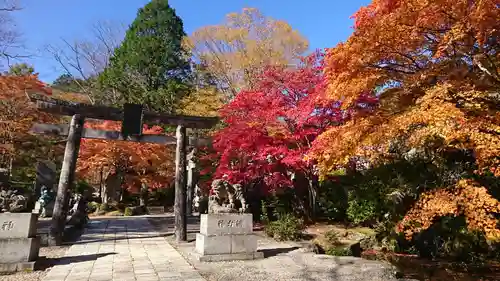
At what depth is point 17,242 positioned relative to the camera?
6348 millimetres

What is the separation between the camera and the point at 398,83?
8672 mm

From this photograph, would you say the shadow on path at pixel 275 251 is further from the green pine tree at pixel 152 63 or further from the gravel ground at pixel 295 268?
the green pine tree at pixel 152 63

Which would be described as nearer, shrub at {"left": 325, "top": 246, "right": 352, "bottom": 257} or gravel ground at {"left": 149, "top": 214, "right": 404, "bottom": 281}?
gravel ground at {"left": 149, "top": 214, "right": 404, "bottom": 281}

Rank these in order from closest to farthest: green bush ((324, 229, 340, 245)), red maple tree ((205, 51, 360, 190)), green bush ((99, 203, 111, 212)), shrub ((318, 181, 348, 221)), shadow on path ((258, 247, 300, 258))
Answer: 1. shadow on path ((258, 247, 300, 258))
2. green bush ((324, 229, 340, 245))
3. red maple tree ((205, 51, 360, 190))
4. shrub ((318, 181, 348, 221))
5. green bush ((99, 203, 111, 212))

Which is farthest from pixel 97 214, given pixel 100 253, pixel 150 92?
pixel 100 253

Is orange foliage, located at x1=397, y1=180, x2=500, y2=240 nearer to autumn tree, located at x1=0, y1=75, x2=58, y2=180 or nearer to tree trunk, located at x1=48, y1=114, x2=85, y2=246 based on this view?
tree trunk, located at x1=48, y1=114, x2=85, y2=246

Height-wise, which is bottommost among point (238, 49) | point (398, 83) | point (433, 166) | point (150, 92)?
point (433, 166)

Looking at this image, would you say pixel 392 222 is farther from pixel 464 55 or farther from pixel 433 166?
pixel 464 55

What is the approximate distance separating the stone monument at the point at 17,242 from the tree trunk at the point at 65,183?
98.0 inches

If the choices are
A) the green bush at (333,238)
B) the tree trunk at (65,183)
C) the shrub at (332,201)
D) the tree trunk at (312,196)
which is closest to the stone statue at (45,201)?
the tree trunk at (65,183)

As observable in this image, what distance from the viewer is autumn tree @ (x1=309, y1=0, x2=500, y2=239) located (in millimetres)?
6004

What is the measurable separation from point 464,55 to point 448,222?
A: 5.60m

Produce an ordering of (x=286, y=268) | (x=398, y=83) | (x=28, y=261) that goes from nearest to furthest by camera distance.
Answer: (x=28, y=261) → (x=286, y=268) → (x=398, y=83)

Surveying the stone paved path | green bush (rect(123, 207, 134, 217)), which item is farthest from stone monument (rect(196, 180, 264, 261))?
green bush (rect(123, 207, 134, 217))
